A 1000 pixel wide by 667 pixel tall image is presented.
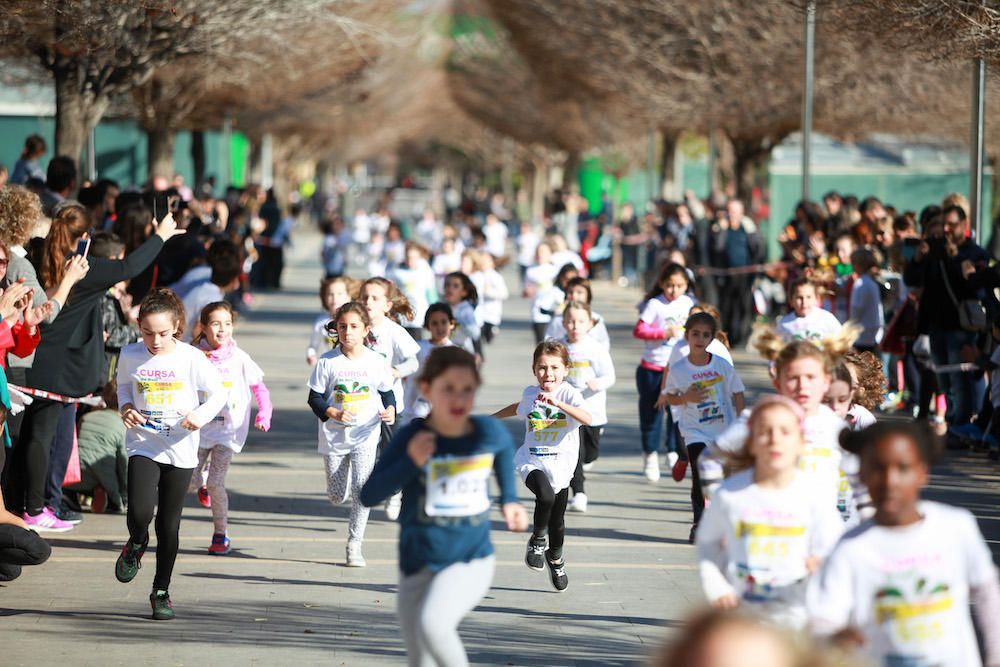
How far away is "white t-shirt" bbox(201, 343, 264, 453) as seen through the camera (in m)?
9.08

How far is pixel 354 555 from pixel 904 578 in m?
4.94

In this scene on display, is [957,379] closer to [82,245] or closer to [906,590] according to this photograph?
[82,245]

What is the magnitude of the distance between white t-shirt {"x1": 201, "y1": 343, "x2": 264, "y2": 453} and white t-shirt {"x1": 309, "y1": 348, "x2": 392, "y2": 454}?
0.37 metres

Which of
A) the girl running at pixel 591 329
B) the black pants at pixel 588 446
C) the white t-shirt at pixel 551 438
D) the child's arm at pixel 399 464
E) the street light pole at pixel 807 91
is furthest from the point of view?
the street light pole at pixel 807 91

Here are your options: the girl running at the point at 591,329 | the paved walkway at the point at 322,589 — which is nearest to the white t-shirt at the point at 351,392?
the paved walkway at the point at 322,589

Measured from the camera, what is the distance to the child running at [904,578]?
15.1 feet

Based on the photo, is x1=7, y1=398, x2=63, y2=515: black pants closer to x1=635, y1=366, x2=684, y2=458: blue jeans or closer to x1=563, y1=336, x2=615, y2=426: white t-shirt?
x1=563, y1=336, x2=615, y2=426: white t-shirt

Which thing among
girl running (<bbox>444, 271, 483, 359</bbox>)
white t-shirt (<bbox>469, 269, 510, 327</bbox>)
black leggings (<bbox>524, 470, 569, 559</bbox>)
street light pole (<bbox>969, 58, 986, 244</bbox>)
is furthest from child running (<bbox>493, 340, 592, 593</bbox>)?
white t-shirt (<bbox>469, 269, 510, 327</bbox>)

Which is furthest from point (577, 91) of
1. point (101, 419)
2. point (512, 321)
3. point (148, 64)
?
point (101, 419)

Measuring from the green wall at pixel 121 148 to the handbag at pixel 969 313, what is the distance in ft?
50.1

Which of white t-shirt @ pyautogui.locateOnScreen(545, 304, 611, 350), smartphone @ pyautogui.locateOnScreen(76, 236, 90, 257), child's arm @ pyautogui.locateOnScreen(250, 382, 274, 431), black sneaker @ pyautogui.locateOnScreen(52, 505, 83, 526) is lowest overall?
black sneaker @ pyautogui.locateOnScreen(52, 505, 83, 526)

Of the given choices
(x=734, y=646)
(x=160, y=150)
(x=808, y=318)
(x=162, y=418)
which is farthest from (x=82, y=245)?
(x=160, y=150)

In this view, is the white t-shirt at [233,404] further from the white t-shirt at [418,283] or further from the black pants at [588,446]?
the white t-shirt at [418,283]

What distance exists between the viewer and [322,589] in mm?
8562
